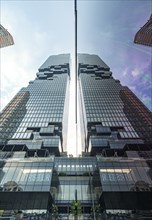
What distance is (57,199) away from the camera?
50469mm

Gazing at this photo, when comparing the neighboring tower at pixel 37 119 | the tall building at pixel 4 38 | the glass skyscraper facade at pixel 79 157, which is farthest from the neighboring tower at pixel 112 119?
the tall building at pixel 4 38

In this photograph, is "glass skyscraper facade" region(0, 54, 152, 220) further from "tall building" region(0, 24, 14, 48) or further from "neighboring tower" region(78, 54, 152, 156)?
"tall building" region(0, 24, 14, 48)

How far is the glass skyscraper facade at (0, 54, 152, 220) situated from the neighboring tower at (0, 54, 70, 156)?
44 centimetres

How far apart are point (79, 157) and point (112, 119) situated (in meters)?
43.1

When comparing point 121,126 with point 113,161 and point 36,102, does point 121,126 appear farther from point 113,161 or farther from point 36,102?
point 36,102

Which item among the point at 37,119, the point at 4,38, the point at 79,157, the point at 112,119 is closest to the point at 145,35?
the point at 4,38

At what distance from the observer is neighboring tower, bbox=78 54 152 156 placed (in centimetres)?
8531

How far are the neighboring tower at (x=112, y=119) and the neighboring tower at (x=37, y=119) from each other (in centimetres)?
1841

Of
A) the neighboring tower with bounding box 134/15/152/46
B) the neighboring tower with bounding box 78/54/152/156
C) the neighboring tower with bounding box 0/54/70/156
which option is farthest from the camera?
the neighboring tower with bounding box 0/54/70/156

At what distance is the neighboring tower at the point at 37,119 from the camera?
3377 inches

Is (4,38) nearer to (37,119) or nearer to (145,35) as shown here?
(145,35)

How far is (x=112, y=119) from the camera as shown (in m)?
110

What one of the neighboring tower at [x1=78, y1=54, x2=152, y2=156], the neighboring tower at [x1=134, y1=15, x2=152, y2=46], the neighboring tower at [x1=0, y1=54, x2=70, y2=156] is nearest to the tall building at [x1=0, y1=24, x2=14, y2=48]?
the neighboring tower at [x1=134, y1=15, x2=152, y2=46]

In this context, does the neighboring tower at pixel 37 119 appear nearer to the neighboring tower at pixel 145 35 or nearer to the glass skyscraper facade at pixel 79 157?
the glass skyscraper facade at pixel 79 157
